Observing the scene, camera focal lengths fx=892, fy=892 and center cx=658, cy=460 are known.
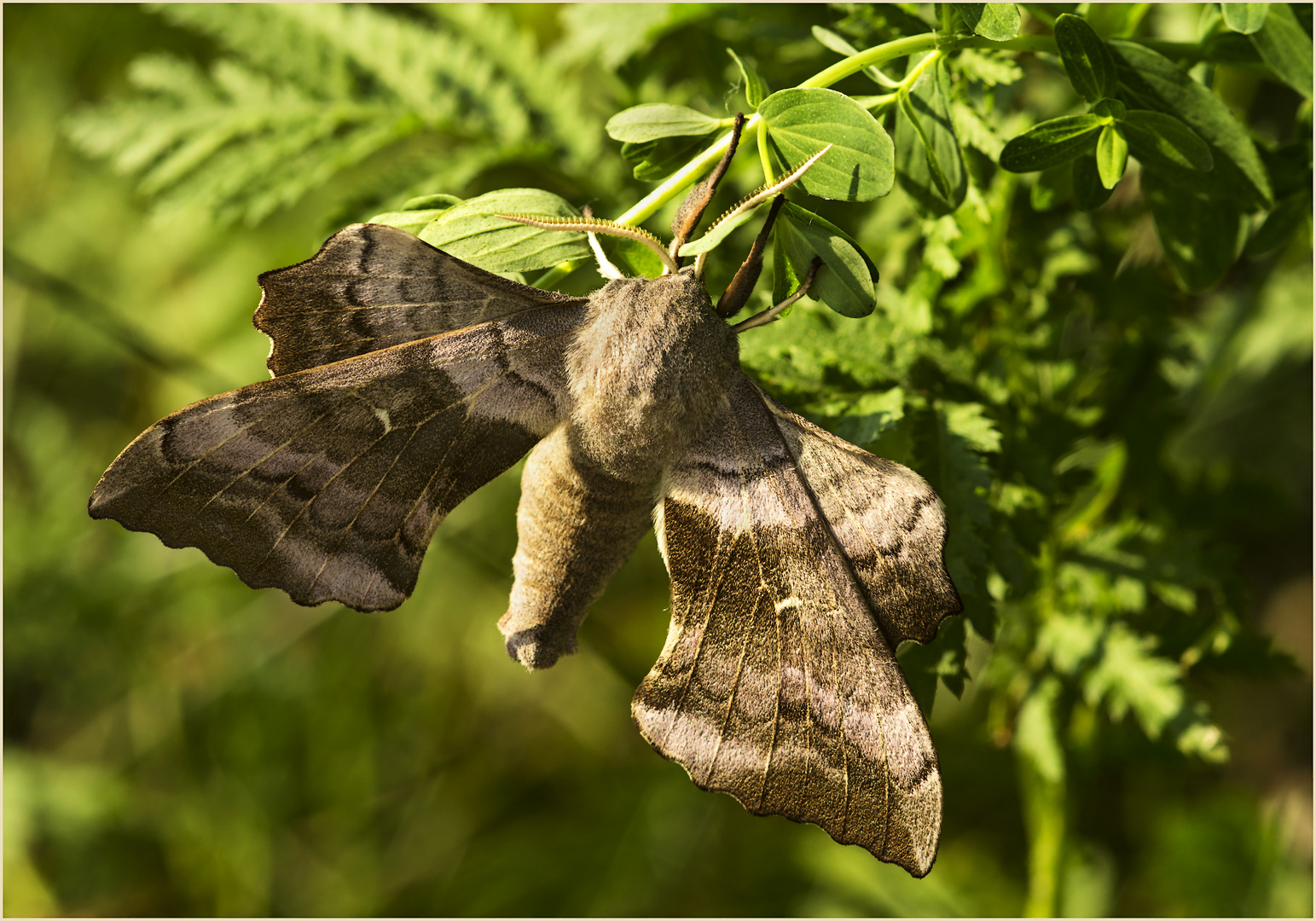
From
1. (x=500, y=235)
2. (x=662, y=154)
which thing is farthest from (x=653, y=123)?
(x=500, y=235)

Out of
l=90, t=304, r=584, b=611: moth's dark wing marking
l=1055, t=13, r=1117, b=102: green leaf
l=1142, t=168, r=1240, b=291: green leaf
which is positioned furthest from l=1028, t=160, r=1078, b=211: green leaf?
l=90, t=304, r=584, b=611: moth's dark wing marking

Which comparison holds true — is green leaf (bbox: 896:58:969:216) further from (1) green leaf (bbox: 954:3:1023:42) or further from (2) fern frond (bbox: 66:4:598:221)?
(2) fern frond (bbox: 66:4:598:221)

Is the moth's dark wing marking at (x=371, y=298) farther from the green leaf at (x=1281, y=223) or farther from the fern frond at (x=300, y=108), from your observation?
the green leaf at (x=1281, y=223)

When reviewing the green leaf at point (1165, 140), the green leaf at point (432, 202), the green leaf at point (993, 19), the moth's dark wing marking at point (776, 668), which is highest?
the green leaf at point (993, 19)

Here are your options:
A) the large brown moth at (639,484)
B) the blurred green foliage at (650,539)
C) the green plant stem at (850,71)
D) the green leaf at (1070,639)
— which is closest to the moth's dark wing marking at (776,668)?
the large brown moth at (639,484)

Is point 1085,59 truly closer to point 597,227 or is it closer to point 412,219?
point 597,227

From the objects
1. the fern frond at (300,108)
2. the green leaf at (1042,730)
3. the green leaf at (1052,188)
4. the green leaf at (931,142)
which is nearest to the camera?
the green leaf at (931,142)

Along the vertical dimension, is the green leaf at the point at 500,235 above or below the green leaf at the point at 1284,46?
below
